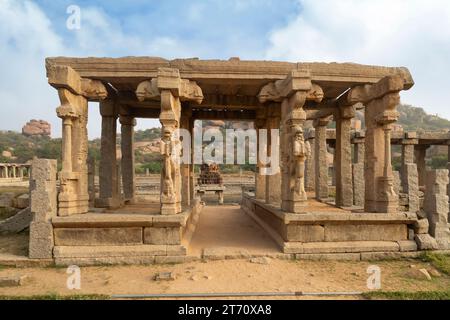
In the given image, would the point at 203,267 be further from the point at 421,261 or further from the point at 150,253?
the point at 421,261

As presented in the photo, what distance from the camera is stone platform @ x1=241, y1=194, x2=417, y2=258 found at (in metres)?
5.89

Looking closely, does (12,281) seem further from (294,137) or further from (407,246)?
(407,246)

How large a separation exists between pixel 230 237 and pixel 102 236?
3021 millimetres

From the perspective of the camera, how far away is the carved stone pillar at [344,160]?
8.76 meters

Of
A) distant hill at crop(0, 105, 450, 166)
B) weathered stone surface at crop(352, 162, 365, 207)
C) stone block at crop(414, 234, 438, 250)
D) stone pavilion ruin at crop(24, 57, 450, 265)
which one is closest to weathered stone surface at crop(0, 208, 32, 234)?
stone pavilion ruin at crop(24, 57, 450, 265)

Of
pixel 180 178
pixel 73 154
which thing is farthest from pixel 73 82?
pixel 180 178

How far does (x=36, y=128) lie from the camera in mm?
83562

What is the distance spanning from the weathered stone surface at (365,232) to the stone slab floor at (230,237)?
1.27 meters

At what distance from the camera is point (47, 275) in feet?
16.7

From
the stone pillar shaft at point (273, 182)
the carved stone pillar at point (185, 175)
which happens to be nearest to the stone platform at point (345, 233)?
the stone pillar shaft at point (273, 182)

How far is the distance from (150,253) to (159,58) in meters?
4.39

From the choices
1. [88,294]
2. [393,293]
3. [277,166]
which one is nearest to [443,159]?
[277,166]

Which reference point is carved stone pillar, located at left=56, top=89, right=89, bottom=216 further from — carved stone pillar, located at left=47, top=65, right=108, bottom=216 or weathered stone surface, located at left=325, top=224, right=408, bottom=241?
weathered stone surface, located at left=325, top=224, right=408, bottom=241

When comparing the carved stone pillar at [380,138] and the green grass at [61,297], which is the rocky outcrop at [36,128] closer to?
the green grass at [61,297]
